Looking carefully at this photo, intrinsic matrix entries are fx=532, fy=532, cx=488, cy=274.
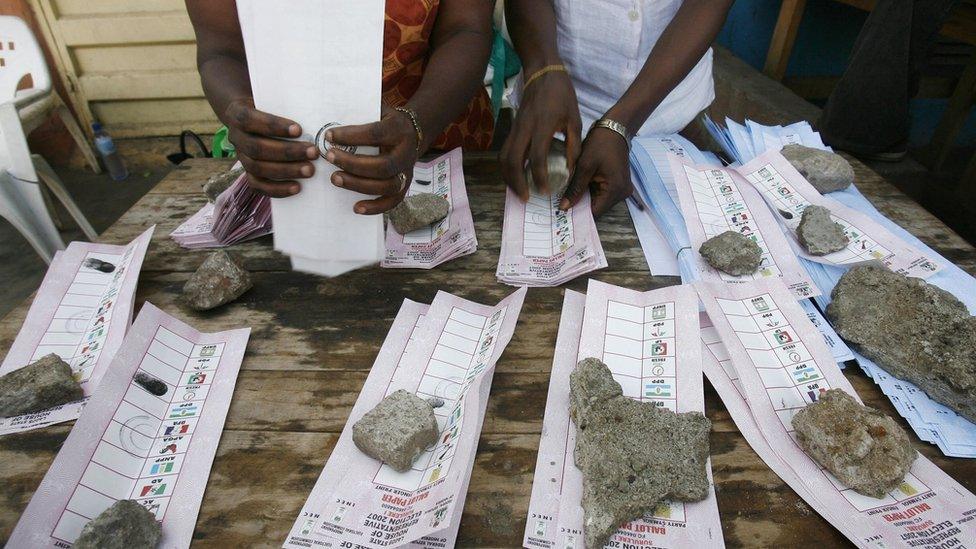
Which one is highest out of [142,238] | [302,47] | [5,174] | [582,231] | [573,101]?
[302,47]

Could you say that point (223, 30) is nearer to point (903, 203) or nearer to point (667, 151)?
point (667, 151)

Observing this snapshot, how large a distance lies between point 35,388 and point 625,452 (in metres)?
→ 0.94

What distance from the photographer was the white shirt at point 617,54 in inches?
59.9

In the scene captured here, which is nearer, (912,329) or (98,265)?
(912,329)

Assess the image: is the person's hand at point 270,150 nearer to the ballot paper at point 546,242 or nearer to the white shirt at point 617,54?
the ballot paper at point 546,242

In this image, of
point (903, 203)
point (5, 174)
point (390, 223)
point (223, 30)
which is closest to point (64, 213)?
point (5, 174)

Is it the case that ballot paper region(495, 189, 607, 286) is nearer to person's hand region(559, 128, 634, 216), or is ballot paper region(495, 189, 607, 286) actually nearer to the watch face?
person's hand region(559, 128, 634, 216)

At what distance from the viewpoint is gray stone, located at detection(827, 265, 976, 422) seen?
0.91 metres

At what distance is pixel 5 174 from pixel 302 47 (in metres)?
2.09

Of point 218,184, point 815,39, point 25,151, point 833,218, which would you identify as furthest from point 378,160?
point 815,39

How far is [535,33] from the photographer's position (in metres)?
1.56

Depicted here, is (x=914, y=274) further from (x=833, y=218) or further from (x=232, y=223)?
(x=232, y=223)

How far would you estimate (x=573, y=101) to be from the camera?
1.42 m

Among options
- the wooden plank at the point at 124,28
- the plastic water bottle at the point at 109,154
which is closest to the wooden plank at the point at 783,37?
the wooden plank at the point at 124,28
